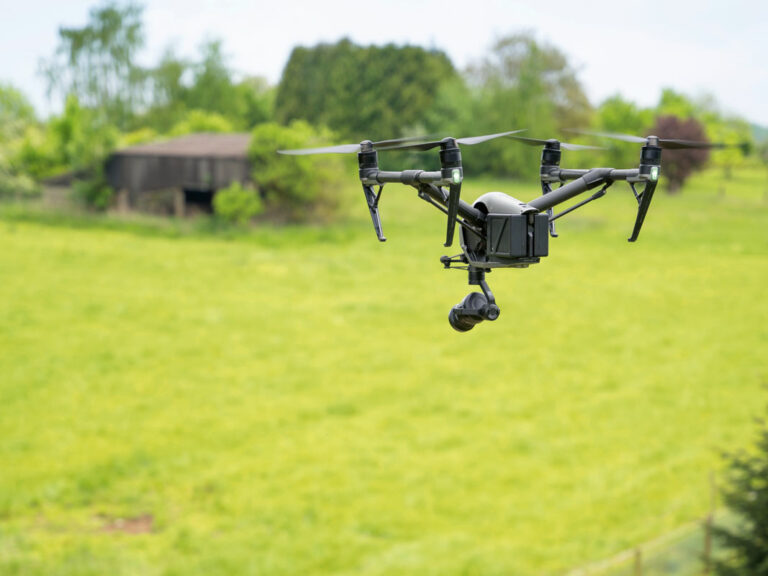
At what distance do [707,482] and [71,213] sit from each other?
74.3 meters

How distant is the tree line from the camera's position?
24.2 metres

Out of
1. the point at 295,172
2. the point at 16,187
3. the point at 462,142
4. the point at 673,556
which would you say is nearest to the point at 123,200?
the point at 16,187

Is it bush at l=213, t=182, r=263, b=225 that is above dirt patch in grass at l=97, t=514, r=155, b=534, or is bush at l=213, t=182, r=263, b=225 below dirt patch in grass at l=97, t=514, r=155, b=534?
above

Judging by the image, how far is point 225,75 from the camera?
5738 inches

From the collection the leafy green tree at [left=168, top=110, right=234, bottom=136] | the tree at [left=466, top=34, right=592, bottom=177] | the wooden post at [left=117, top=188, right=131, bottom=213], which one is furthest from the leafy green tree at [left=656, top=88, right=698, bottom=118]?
the tree at [left=466, top=34, right=592, bottom=177]

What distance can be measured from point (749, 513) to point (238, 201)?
203 feet

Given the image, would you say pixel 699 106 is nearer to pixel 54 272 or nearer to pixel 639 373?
pixel 639 373

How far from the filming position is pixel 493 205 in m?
5.89

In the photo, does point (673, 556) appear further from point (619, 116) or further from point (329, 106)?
point (619, 116)

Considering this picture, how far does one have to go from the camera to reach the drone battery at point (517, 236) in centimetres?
562

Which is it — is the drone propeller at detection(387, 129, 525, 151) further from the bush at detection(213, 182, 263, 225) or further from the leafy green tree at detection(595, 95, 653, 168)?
the leafy green tree at detection(595, 95, 653, 168)

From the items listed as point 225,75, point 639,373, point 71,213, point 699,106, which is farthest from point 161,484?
point 699,106

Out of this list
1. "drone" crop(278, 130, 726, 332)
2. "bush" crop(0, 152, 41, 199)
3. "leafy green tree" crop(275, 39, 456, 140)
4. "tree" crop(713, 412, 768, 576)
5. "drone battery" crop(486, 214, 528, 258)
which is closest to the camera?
"drone" crop(278, 130, 726, 332)

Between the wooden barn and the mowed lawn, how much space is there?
4.29 m
